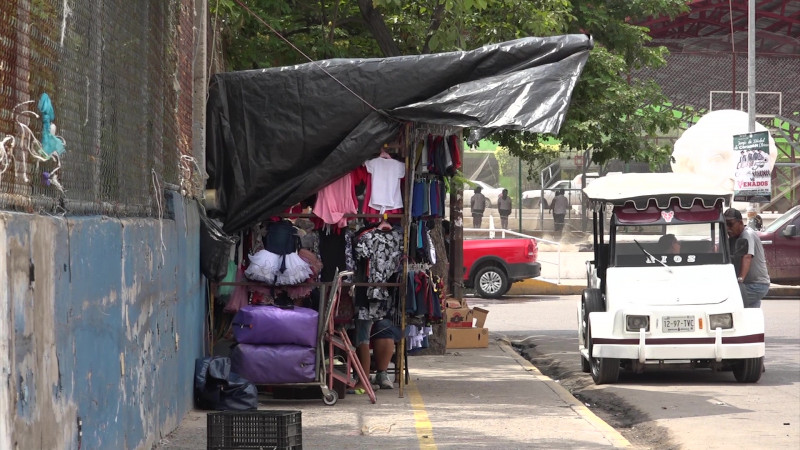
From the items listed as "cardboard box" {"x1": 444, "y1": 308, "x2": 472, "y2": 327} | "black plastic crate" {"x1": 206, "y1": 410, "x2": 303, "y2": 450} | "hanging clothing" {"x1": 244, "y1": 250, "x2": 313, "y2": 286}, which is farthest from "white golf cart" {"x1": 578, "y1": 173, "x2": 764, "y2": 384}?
"black plastic crate" {"x1": 206, "y1": 410, "x2": 303, "y2": 450}

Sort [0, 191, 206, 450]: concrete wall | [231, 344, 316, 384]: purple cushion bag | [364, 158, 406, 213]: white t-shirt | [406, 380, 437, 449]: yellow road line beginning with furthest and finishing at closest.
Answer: [364, 158, 406, 213]: white t-shirt → [231, 344, 316, 384]: purple cushion bag → [406, 380, 437, 449]: yellow road line → [0, 191, 206, 450]: concrete wall

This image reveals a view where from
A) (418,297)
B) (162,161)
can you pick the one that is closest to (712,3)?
(418,297)

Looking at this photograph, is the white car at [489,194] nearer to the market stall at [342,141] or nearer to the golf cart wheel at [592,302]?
the golf cart wheel at [592,302]

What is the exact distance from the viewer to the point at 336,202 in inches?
461

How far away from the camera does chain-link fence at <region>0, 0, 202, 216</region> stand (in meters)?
4.88

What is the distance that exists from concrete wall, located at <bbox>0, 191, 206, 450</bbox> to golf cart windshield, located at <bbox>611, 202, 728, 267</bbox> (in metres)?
5.59

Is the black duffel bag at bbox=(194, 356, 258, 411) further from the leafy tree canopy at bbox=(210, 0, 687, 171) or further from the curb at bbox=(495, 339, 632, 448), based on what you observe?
the leafy tree canopy at bbox=(210, 0, 687, 171)

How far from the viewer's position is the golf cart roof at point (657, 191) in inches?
517

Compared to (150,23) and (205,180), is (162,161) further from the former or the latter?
(205,180)

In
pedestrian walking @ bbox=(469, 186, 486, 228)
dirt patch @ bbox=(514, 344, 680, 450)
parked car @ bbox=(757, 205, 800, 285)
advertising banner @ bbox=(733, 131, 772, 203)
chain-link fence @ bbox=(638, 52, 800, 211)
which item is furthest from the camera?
pedestrian walking @ bbox=(469, 186, 486, 228)

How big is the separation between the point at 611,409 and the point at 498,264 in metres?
15.1

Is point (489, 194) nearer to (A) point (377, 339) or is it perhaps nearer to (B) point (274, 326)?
(A) point (377, 339)

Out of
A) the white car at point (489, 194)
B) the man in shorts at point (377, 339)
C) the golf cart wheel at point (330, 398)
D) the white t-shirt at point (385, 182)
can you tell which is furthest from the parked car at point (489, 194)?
the golf cart wheel at point (330, 398)

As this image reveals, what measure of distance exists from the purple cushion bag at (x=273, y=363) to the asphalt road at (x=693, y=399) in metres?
2.86
